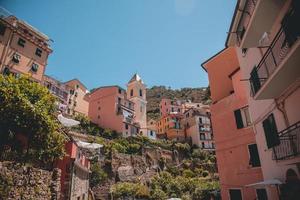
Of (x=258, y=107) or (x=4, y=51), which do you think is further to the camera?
(x=4, y=51)

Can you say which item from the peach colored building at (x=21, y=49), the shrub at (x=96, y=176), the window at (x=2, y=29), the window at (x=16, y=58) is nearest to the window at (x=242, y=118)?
the peach colored building at (x=21, y=49)

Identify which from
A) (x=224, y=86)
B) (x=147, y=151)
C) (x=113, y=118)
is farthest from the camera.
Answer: (x=113, y=118)

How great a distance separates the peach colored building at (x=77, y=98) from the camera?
60.6 m

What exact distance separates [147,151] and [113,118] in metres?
12.8

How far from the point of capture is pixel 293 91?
884cm

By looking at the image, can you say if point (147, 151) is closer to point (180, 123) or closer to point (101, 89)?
point (101, 89)

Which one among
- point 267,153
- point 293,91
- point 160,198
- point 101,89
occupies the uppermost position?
point 101,89

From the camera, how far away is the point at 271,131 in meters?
11.0

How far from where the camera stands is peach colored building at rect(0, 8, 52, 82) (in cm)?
2853

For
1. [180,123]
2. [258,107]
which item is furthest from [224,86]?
[180,123]

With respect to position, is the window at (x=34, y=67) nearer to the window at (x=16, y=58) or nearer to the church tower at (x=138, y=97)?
the window at (x=16, y=58)

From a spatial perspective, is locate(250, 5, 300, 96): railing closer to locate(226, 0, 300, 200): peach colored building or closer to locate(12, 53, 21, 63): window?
locate(226, 0, 300, 200): peach colored building

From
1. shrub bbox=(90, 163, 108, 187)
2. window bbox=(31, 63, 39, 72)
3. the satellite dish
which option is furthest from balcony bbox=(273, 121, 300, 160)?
window bbox=(31, 63, 39, 72)

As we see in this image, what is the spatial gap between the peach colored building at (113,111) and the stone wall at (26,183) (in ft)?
131
